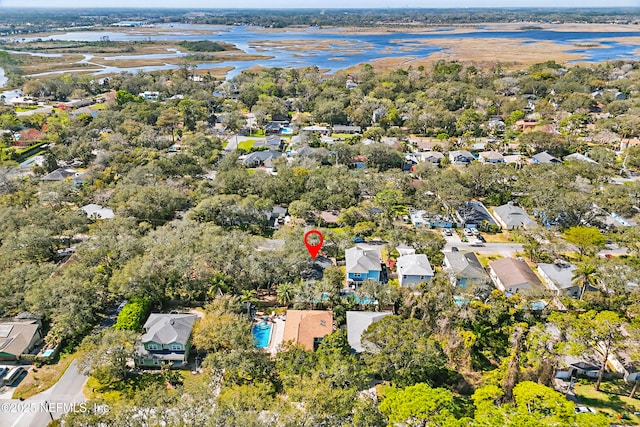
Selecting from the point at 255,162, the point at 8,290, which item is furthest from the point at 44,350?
the point at 255,162

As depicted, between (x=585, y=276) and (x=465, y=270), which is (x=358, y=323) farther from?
(x=585, y=276)

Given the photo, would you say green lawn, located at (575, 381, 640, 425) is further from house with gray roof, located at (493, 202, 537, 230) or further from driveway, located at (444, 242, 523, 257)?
house with gray roof, located at (493, 202, 537, 230)

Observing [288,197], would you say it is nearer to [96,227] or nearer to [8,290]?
[96,227]

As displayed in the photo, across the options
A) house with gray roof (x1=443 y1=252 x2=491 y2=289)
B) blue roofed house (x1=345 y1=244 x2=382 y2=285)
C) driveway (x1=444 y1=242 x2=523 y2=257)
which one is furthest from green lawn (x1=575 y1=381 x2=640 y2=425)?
driveway (x1=444 y1=242 x2=523 y2=257)

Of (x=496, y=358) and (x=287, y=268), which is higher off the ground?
(x=287, y=268)

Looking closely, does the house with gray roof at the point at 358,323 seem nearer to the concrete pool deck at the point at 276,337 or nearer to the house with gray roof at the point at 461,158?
the concrete pool deck at the point at 276,337
